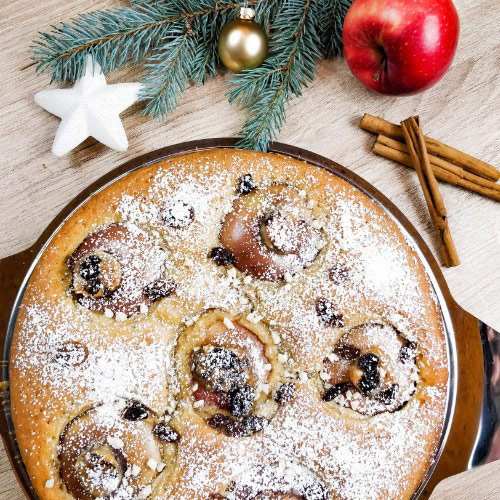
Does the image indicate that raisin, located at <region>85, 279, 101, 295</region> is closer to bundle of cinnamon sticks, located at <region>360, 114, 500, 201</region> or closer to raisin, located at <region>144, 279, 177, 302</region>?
raisin, located at <region>144, 279, 177, 302</region>

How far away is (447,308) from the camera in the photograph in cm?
153

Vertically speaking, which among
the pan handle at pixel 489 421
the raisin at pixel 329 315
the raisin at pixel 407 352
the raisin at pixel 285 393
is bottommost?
the pan handle at pixel 489 421

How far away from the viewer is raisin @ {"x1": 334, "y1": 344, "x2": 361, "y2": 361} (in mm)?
1349

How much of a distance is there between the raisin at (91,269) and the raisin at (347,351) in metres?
0.62

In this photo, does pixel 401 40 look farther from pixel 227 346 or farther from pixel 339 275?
pixel 227 346

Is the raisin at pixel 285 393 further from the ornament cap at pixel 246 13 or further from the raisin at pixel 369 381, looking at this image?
the ornament cap at pixel 246 13

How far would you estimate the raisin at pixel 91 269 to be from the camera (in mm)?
1328

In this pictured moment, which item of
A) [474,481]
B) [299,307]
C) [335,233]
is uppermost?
[335,233]

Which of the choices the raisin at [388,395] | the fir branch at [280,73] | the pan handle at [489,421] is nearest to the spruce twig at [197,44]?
the fir branch at [280,73]

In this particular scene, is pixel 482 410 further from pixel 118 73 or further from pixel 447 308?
pixel 118 73

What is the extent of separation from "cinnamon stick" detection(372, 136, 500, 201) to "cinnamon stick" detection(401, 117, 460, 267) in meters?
0.03

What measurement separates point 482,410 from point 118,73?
144 cm

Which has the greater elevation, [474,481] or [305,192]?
[305,192]

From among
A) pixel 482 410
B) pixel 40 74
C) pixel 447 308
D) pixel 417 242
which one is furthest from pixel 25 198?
pixel 482 410
